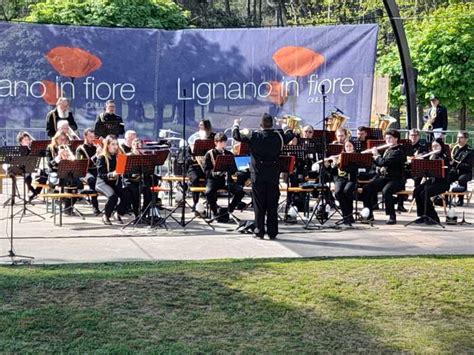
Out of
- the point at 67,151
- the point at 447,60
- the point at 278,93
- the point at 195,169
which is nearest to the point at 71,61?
the point at 278,93

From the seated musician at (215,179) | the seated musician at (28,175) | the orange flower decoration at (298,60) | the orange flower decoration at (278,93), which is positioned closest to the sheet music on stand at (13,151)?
the seated musician at (28,175)

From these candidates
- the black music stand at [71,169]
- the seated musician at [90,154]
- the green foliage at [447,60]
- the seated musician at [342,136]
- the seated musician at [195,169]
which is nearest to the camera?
the black music stand at [71,169]

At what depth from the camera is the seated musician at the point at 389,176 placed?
54.4 ft

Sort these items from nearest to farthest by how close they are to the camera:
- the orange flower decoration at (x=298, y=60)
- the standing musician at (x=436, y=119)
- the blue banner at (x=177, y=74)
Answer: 1. the standing musician at (x=436, y=119)
2. the blue banner at (x=177, y=74)
3. the orange flower decoration at (x=298, y=60)

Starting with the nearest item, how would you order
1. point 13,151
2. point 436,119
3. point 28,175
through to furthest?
1. point 13,151
2. point 28,175
3. point 436,119

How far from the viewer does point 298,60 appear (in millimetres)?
24125

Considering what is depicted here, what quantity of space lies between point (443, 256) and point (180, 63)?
13.3 m

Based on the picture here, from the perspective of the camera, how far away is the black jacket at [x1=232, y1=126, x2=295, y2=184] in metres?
14.4

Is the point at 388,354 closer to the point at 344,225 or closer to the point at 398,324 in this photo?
the point at 398,324

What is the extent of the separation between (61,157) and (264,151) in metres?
4.25

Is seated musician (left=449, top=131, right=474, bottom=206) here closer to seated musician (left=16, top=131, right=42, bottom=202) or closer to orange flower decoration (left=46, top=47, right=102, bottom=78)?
seated musician (left=16, top=131, right=42, bottom=202)

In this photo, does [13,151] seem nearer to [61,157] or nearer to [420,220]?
[61,157]

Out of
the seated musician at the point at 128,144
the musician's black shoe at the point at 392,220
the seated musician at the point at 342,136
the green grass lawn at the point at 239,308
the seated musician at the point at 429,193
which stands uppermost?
the seated musician at the point at 342,136

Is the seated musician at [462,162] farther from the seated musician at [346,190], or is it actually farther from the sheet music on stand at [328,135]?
the seated musician at [346,190]
